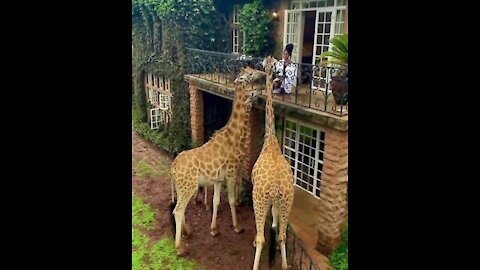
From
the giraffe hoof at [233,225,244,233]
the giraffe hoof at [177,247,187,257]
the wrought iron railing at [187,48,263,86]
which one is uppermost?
the wrought iron railing at [187,48,263,86]

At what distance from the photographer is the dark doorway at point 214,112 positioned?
5.79ft

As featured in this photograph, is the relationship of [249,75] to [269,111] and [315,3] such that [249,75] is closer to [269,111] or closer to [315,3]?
[269,111]

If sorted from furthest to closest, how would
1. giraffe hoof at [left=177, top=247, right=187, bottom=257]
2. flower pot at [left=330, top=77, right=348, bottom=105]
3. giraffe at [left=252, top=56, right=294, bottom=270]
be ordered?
giraffe hoof at [left=177, top=247, right=187, bottom=257], giraffe at [left=252, top=56, right=294, bottom=270], flower pot at [left=330, top=77, right=348, bottom=105]

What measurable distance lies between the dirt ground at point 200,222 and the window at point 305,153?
25 cm

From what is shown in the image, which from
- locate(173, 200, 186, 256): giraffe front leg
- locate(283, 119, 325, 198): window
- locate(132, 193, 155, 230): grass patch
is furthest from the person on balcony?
locate(132, 193, 155, 230): grass patch

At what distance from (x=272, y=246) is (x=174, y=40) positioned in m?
0.88

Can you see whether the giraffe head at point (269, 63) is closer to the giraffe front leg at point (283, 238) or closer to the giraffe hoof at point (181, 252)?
the giraffe front leg at point (283, 238)

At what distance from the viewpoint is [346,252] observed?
1.71m

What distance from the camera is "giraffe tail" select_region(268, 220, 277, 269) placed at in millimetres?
1713

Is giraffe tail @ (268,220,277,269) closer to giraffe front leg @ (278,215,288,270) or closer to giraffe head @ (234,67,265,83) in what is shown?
giraffe front leg @ (278,215,288,270)

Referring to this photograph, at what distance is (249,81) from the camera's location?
171cm

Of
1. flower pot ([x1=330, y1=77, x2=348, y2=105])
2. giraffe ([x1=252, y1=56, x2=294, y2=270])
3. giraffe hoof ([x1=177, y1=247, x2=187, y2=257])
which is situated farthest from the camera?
giraffe hoof ([x1=177, y1=247, x2=187, y2=257])

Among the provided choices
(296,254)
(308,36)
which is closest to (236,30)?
(308,36)
